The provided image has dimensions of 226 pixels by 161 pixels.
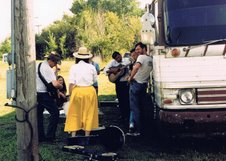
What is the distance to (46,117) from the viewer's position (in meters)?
12.6

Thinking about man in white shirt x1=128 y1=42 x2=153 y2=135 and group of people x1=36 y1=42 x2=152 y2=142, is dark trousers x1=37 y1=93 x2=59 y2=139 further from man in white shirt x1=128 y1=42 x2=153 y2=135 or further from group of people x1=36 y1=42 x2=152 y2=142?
man in white shirt x1=128 y1=42 x2=153 y2=135

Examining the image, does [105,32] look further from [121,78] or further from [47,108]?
[47,108]

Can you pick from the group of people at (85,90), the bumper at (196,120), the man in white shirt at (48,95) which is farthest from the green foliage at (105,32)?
the bumper at (196,120)

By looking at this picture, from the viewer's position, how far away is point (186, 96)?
693 cm

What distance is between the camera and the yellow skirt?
7848mm

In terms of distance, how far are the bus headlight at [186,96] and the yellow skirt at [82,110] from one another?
1718 mm

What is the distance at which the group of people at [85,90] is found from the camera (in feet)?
25.8

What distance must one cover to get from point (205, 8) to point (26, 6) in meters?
3.12

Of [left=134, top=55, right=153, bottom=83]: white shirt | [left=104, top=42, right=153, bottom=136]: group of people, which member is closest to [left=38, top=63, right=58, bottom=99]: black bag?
[left=104, top=42, right=153, bottom=136]: group of people

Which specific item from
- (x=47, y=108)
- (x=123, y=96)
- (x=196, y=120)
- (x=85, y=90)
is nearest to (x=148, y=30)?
(x=85, y=90)

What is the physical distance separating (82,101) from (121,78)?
3.23 meters

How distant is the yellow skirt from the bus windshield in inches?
67.7

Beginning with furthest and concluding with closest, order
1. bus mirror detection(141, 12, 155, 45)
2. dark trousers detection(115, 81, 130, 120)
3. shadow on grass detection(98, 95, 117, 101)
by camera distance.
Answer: shadow on grass detection(98, 95, 117, 101) → dark trousers detection(115, 81, 130, 120) → bus mirror detection(141, 12, 155, 45)

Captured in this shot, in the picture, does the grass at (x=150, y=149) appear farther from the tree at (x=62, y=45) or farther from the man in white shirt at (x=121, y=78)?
the tree at (x=62, y=45)
